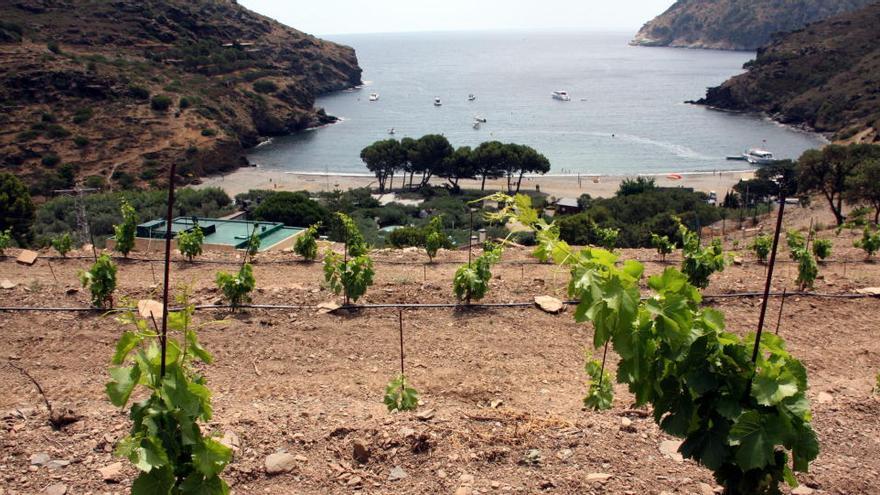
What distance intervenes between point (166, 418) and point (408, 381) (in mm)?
4492

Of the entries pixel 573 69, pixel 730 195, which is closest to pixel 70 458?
pixel 730 195

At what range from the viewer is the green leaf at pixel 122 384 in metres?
3.79

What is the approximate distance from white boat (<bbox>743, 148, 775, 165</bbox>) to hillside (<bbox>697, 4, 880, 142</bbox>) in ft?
26.3

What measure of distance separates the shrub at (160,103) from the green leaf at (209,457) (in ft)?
234

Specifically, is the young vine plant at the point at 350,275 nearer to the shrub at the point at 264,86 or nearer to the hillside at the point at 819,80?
the hillside at the point at 819,80

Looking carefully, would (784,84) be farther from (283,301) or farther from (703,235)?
(283,301)

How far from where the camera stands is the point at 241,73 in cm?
9106

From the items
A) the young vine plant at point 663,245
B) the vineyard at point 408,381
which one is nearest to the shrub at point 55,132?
the vineyard at point 408,381

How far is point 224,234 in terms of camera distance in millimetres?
25578

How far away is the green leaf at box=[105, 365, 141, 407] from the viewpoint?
3.79 metres

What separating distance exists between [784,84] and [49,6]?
95037 millimetres

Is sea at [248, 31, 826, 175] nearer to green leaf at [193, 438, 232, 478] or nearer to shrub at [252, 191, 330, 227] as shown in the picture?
shrub at [252, 191, 330, 227]

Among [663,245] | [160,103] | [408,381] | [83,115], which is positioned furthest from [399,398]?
[160,103]

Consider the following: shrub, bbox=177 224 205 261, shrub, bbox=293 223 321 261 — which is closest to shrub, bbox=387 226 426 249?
shrub, bbox=293 223 321 261
